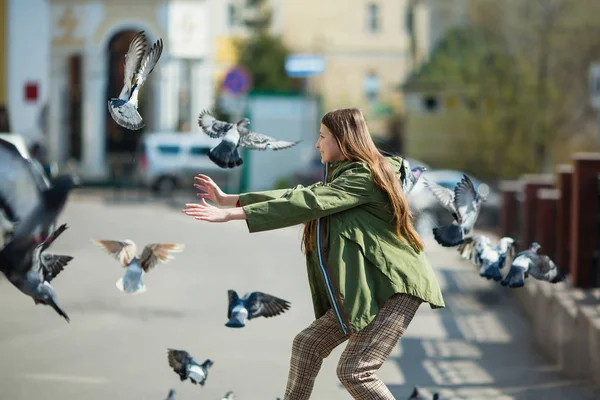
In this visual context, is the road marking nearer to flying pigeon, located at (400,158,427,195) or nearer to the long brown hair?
flying pigeon, located at (400,158,427,195)

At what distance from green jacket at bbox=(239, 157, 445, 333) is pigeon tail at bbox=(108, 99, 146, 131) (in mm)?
696

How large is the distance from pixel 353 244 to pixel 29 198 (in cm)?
152

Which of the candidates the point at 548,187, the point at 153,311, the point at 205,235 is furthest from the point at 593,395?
the point at 205,235

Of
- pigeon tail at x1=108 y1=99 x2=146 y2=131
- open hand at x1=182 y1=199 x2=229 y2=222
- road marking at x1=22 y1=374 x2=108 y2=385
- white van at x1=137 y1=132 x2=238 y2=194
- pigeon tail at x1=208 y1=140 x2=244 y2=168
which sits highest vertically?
pigeon tail at x1=108 y1=99 x2=146 y2=131

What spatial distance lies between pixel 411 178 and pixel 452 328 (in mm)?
5706

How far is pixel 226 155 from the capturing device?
5.50m

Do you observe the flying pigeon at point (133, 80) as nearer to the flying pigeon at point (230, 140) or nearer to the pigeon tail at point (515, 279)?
the flying pigeon at point (230, 140)

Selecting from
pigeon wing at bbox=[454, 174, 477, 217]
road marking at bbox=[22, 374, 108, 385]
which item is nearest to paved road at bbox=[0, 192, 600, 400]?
road marking at bbox=[22, 374, 108, 385]

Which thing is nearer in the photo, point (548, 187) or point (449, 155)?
point (548, 187)

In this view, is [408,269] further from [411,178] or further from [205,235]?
[205,235]

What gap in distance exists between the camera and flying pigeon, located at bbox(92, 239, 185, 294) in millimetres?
5848

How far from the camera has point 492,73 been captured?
3541 centimetres

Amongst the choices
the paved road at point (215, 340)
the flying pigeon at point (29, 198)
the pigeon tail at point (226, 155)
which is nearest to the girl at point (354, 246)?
the pigeon tail at point (226, 155)

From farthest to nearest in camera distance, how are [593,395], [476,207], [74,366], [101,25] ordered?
[101,25]
[74,366]
[593,395]
[476,207]
